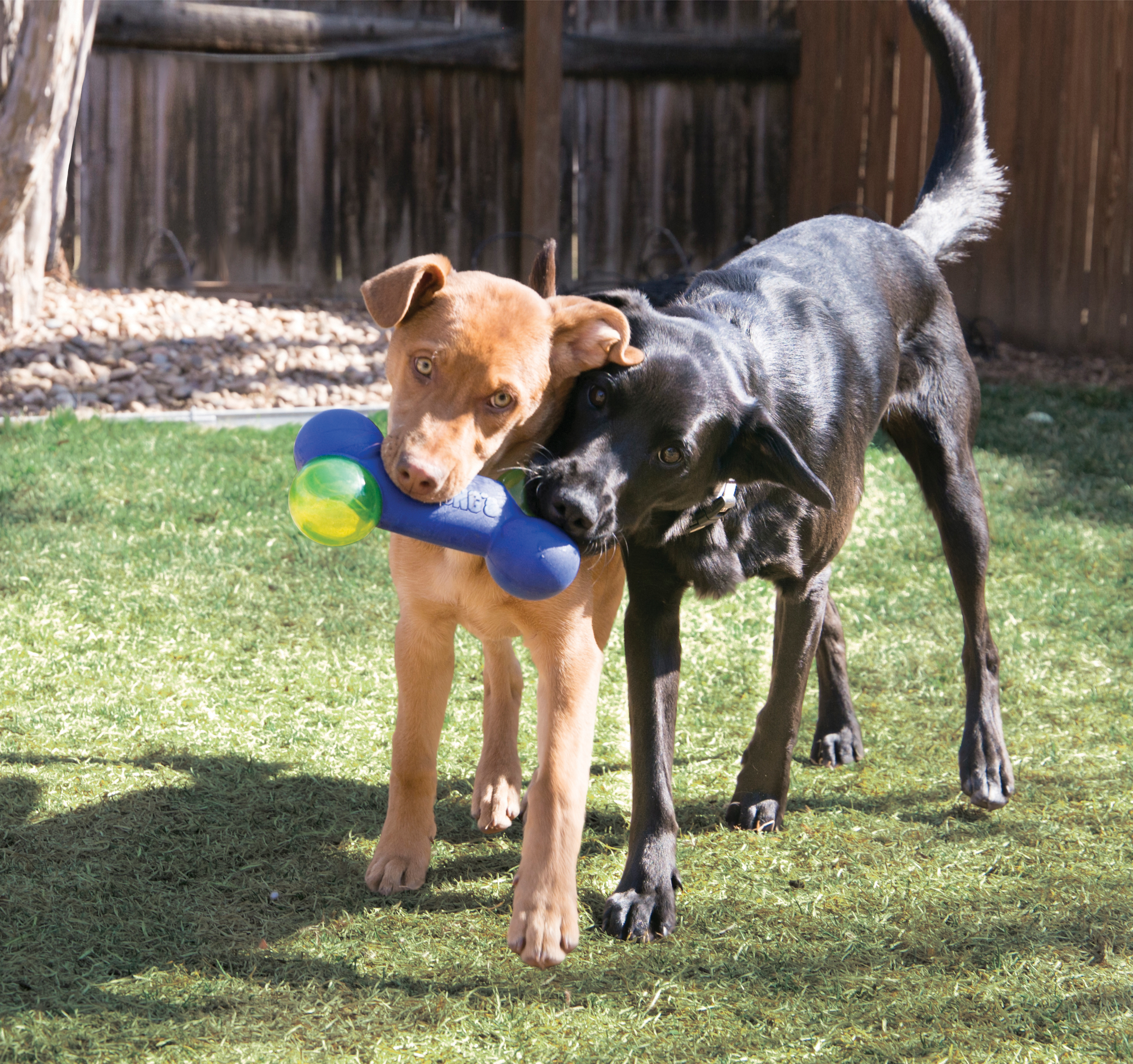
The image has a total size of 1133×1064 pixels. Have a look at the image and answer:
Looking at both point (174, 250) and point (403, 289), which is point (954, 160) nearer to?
point (403, 289)

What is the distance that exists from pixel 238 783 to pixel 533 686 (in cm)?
136

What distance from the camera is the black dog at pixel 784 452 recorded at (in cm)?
257

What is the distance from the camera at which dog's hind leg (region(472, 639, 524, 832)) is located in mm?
3119

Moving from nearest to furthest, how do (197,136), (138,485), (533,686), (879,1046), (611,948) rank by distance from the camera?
(879,1046) → (611,948) → (533,686) → (138,485) → (197,136)

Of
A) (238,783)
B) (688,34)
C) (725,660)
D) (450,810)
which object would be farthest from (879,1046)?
(688,34)

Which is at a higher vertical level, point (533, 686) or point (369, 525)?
point (369, 525)

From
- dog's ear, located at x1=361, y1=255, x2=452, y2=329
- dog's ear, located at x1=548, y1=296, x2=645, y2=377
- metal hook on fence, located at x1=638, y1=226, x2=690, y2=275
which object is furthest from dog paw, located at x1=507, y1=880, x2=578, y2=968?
metal hook on fence, located at x1=638, y1=226, x2=690, y2=275

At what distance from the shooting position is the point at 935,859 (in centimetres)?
304

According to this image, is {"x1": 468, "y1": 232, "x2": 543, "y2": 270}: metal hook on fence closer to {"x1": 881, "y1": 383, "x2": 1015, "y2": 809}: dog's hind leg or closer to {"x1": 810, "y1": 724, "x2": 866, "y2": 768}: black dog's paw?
{"x1": 881, "y1": 383, "x2": 1015, "y2": 809}: dog's hind leg

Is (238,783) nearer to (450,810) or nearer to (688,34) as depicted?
(450,810)

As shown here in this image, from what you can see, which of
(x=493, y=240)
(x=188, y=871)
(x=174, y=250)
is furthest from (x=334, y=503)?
(x=493, y=240)

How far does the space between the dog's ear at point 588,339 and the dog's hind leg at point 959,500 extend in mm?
1355

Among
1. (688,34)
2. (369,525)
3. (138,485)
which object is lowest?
(138,485)

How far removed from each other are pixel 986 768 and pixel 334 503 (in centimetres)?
205
